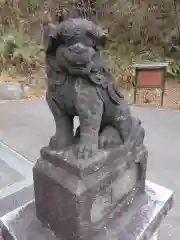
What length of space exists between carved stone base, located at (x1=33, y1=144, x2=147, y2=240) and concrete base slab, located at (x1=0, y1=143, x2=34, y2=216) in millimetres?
673

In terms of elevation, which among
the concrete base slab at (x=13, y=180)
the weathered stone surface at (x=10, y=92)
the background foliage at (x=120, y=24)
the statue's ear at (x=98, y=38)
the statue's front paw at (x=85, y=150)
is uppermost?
the background foliage at (x=120, y=24)

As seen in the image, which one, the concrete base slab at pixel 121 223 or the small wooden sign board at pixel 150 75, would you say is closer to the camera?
the concrete base slab at pixel 121 223

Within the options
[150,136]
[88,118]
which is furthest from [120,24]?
[88,118]

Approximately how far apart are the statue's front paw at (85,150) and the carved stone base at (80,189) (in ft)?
0.05

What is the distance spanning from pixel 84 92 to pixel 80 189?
29 centimetres

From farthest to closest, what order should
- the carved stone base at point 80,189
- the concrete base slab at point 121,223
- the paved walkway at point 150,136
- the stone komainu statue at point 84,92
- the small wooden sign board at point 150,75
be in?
the small wooden sign board at point 150,75 → the paved walkway at point 150,136 → the concrete base slab at point 121,223 → the carved stone base at point 80,189 → the stone komainu statue at point 84,92

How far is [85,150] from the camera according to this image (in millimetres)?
954

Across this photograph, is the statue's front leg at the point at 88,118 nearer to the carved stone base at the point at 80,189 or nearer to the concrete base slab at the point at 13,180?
the carved stone base at the point at 80,189

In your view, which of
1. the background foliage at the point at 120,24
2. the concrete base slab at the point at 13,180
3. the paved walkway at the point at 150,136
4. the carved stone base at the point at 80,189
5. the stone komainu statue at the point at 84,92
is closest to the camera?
the stone komainu statue at the point at 84,92

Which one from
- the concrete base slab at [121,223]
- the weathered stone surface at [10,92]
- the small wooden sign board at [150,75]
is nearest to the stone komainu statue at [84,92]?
the concrete base slab at [121,223]

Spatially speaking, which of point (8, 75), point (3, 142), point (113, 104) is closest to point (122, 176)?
point (113, 104)

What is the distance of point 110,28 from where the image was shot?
4797 mm

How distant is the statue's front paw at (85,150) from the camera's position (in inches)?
37.4

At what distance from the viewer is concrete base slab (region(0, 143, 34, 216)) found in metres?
1.73
